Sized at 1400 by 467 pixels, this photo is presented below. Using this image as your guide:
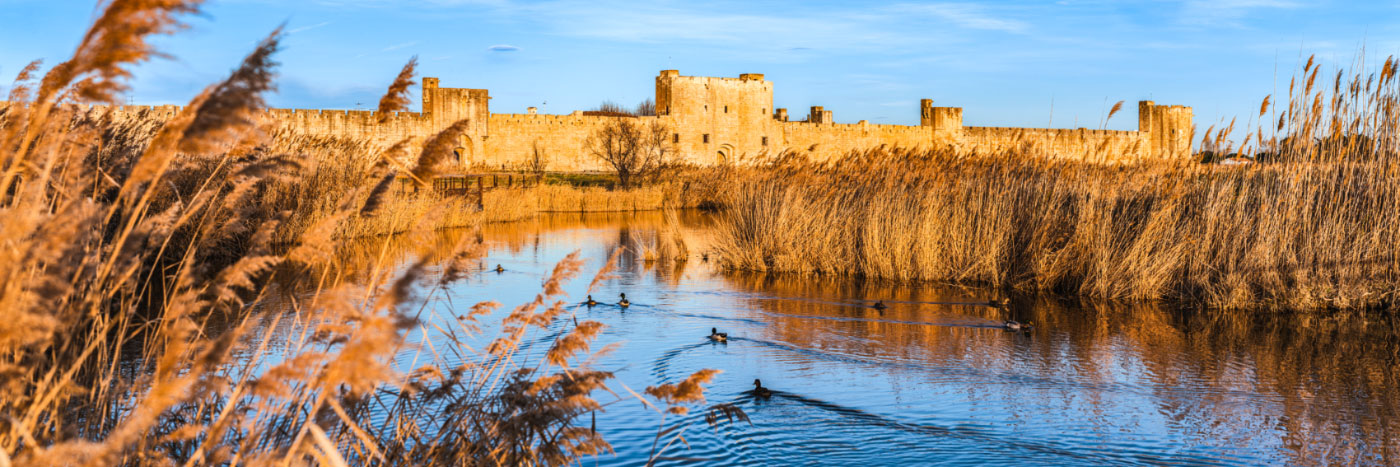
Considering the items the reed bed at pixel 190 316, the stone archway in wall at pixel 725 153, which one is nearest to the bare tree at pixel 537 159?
the stone archway in wall at pixel 725 153

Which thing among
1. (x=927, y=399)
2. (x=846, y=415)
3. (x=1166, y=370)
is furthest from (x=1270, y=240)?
(x=846, y=415)

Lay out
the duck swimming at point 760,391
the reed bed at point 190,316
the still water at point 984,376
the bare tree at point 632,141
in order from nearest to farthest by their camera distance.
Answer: the reed bed at point 190,316
the still water at point 984,376
the duck swimming at point 760,391
the bare tree at point 632,141

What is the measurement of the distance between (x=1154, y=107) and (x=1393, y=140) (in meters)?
43.6

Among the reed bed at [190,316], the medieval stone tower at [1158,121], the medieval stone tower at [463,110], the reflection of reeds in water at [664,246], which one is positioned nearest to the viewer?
the reed bed at [190,316]

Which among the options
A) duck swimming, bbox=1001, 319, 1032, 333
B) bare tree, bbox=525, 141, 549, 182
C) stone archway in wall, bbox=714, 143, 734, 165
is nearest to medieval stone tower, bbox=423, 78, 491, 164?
bare tree, bbox=525, 141, 549, 182

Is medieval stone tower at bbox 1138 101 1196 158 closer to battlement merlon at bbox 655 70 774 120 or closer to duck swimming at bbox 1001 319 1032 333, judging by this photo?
battlement merlon at bbox 655 70 774 120

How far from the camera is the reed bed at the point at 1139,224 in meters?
6.12

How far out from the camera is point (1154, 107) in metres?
46.3

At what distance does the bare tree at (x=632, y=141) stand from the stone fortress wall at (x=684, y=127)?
0.28 meters

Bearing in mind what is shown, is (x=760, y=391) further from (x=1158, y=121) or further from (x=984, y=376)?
(x=1158, y=121)

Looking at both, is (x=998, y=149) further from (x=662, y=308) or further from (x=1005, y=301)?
(x=662, y=308)

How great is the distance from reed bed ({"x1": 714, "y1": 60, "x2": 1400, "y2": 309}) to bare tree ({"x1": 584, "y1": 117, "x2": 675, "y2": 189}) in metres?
24.5

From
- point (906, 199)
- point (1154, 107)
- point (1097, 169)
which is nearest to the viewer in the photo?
point (1097, 169)

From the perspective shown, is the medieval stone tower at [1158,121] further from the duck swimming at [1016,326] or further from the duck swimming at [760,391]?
the duck swimming at [760,391]
